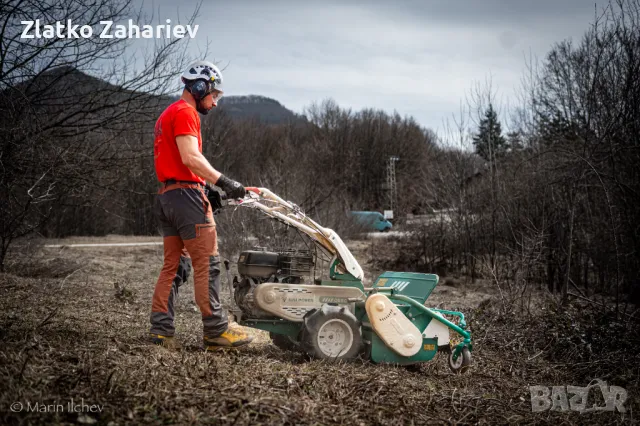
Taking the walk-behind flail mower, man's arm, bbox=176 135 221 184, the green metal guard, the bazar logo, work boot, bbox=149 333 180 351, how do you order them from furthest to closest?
the green metal guard < the walk-behind flail mower < work boot, bbox=149 333 180 351 < man's arm, bbox=176 135 221 184 < the bazar logo

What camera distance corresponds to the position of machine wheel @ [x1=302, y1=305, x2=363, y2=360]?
15.9 ft

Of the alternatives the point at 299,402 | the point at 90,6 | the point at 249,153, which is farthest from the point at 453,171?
the point at 249,153

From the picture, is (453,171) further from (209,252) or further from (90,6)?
(209,252)

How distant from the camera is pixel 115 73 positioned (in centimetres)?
897

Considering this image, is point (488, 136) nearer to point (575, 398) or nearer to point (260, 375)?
point (575, 398)

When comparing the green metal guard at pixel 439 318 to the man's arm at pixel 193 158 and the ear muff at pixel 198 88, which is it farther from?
the ear muff at pixel 198 88

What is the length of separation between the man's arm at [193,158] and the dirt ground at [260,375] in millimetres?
1401

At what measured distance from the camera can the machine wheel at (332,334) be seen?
15.9 feet

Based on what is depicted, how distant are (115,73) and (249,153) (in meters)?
35.0

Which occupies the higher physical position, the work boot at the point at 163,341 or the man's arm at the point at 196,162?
the man's arm at the point at 196,162

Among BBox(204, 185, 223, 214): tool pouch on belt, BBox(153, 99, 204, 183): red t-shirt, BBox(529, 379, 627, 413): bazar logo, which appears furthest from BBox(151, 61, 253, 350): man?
BBox(529, 379, 627, 413): bazar logo

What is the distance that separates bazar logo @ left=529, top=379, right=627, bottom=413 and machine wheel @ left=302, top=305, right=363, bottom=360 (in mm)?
1485

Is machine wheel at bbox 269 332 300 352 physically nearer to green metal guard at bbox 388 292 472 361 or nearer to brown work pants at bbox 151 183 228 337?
brown work pants at bbox 151 183 228 337

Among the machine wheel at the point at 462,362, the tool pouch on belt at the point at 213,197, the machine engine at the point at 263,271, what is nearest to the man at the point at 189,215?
the tool pouch on belt at the point at 213,197
